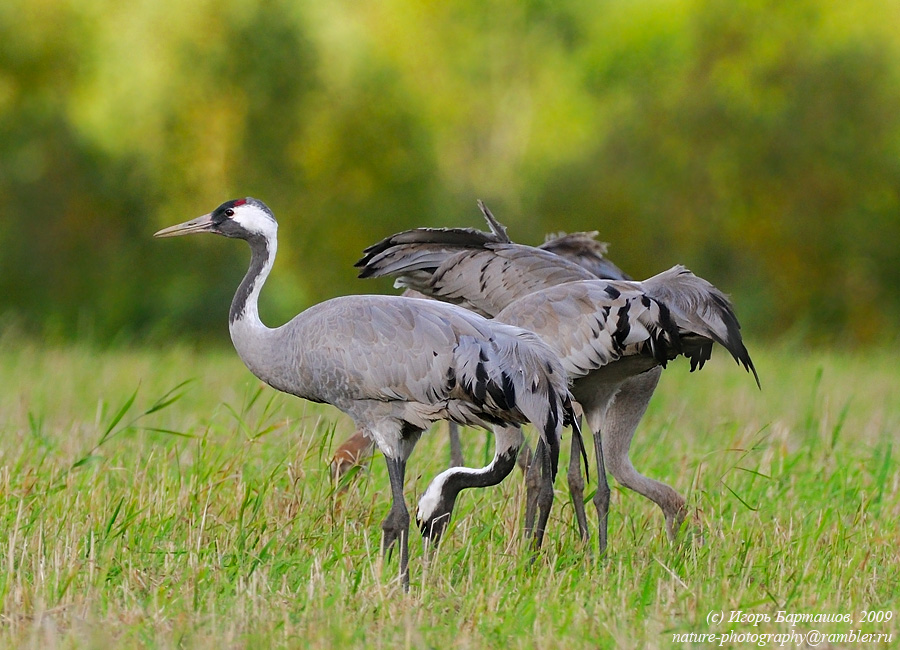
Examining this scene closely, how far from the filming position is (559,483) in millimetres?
6105

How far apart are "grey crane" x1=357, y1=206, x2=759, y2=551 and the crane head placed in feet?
3.29

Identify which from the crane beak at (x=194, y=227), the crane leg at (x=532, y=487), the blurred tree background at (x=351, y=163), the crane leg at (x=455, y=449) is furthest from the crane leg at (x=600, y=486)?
the blurred tree background at (x=351, y=163)

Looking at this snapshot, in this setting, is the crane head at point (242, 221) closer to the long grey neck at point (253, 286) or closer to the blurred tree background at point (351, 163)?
the long grey neck at point (253, 286)

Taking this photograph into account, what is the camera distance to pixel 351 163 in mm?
17656

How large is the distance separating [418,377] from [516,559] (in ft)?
2.52

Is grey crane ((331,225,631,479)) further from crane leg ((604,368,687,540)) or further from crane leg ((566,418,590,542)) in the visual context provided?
crane leg ((566,418,590,542))

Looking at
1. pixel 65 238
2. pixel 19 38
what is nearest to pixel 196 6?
pixel 19 38

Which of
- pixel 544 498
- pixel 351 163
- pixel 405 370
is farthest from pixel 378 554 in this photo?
pixel 351 163

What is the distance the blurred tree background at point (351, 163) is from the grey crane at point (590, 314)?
32.4ft

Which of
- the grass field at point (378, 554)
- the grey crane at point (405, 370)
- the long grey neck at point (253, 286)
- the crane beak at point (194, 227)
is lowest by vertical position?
the grass field at point (378, 554)

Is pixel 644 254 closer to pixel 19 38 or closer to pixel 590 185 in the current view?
pixel 590 185

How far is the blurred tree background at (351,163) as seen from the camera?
1639 centimetres

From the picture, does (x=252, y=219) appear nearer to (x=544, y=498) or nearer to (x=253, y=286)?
(x=253, y=286)

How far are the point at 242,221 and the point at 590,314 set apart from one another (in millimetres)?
1481
